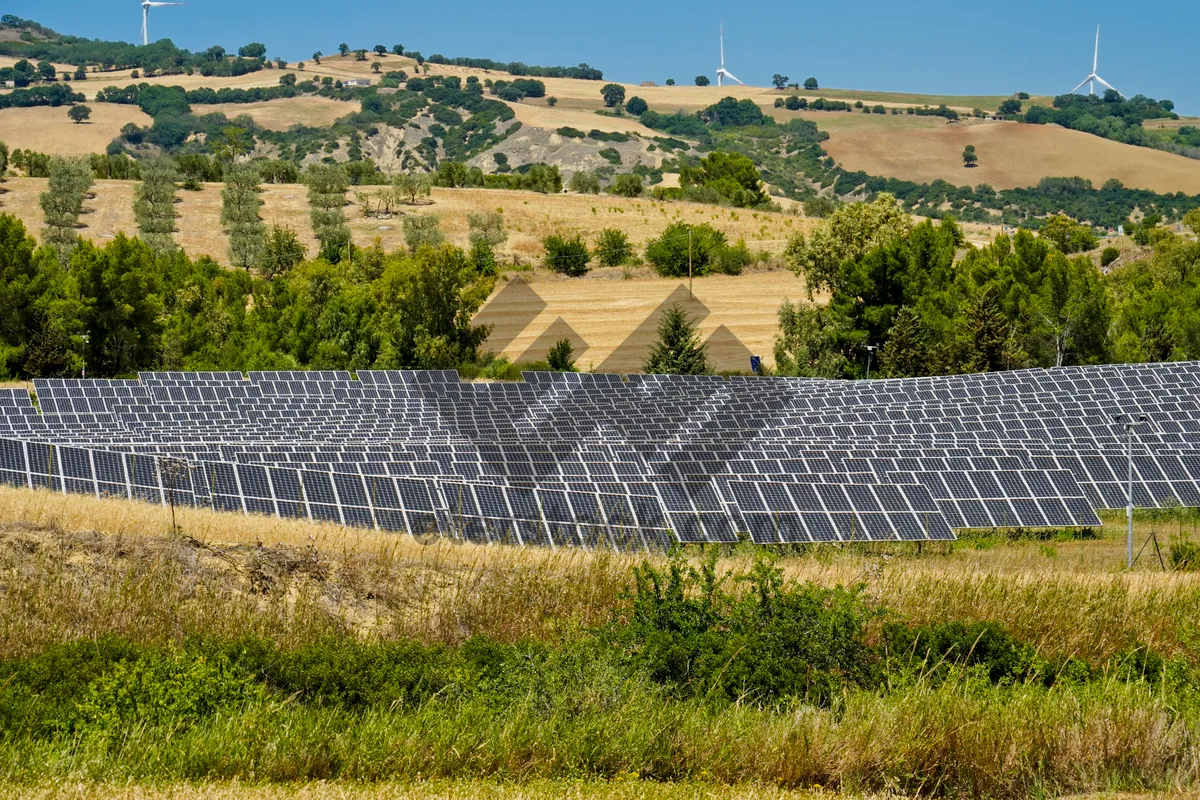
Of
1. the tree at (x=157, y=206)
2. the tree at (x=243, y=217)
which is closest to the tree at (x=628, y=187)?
the tree at (x=243, y=217)

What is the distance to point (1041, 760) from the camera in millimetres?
10156

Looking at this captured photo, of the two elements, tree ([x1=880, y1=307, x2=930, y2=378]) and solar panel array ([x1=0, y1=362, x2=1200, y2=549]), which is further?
Result: tree ([x1=880, y1=307, x2=930, y2=378])

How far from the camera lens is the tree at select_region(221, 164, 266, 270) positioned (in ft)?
312

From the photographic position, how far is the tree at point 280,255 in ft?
302

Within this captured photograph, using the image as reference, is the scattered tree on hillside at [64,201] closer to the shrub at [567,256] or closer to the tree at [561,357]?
the shrub at [567,256]

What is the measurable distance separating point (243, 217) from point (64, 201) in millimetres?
14388

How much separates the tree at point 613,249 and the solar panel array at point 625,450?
166ft

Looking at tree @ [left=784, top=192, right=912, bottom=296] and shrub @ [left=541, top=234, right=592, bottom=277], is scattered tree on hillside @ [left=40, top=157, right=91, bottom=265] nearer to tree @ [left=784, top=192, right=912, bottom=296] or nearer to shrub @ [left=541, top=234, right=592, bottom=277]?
shrub @ [left=541, top=234, right=592, bottom=277]

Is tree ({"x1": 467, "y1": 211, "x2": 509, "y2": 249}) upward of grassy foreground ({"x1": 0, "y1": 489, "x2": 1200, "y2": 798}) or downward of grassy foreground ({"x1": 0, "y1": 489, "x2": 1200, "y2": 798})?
downward

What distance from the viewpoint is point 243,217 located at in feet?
337

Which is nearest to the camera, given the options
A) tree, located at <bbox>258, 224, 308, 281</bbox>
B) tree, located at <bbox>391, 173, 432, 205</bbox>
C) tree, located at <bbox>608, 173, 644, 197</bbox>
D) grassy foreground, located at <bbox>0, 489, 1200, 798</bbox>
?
grassy foreground, located at <bbox>0, 489, 1200, 798</bbox>

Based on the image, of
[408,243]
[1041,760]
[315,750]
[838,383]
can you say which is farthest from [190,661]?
[408,243]

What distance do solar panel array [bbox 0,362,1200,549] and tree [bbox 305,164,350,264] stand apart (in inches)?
1979

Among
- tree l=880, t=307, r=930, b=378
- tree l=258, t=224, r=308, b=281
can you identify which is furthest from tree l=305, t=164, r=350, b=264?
tree l=880, t=307, r=930, b=378
